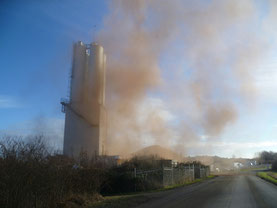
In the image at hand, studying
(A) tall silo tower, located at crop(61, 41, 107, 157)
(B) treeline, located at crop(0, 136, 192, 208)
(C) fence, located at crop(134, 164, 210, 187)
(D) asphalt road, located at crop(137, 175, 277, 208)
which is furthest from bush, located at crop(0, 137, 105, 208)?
→ (A) tall silo tower, located at crop(61, 41, 107, 157)

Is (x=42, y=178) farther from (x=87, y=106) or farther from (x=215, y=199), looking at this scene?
(x=87, y=106)

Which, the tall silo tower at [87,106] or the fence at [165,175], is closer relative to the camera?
the fence at [165,175]

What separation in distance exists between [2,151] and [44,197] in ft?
9.73

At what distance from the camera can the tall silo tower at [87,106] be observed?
37344 millimetres

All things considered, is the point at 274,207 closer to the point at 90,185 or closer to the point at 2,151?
the point at 90,185

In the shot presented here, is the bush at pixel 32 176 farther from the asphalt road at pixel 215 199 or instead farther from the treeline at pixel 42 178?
the asphalt road at pixel 215 199

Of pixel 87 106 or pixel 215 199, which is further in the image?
pixel 87 106

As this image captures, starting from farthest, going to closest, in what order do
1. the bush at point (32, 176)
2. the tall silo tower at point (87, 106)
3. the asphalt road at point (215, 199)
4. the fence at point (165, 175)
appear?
1. the tall silo tower at point (87, 106)
2. the fence at point (165, 175)
3. the asphalt road at point (215, 199)
4. the bush at point (32, 176)

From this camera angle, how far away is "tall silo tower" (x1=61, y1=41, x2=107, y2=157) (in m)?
37.3

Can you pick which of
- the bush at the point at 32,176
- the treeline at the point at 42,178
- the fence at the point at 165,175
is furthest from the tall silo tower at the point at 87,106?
the bush at the point at 32,176

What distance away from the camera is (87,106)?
37.5 m

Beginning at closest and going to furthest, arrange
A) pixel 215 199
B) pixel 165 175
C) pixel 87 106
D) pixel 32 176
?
pixel 32 176, pixel 215 199, pixel 165 175, pixel 87 106

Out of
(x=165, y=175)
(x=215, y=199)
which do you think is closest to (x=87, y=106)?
(x=165, y=175)

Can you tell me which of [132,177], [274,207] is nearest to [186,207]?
[274,207]
